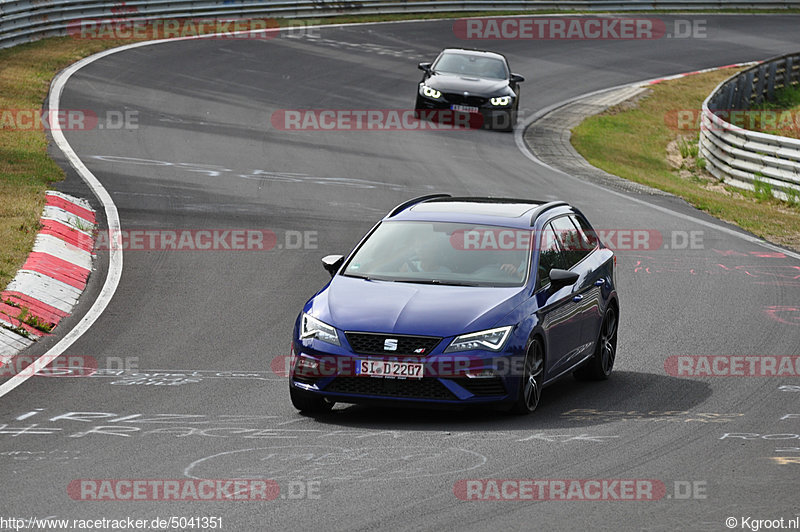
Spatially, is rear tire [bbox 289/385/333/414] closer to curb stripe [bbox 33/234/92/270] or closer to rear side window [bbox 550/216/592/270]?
rear side window [bbox 550/216/592/270]

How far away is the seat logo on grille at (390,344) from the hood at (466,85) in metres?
20.3

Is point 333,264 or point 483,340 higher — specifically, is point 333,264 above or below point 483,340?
above

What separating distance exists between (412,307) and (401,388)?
643 mm

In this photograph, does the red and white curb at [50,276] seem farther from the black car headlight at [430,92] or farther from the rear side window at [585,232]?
the black car headlight at [430,92]

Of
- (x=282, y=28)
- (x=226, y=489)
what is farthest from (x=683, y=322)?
(x=282, y=28)

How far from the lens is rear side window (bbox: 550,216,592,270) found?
36.3ft

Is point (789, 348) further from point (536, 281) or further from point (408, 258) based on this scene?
point (408, 258)

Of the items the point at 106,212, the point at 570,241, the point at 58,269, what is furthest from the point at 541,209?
the point at 106,212

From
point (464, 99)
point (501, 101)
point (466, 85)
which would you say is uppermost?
point (466, 85)

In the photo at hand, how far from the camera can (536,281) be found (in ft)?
33.3

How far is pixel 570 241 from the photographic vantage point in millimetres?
11289
